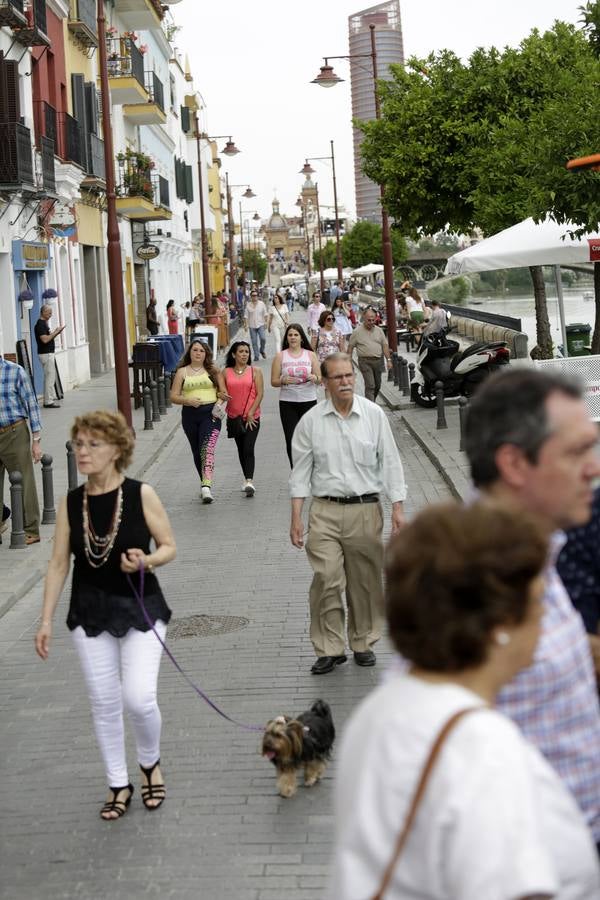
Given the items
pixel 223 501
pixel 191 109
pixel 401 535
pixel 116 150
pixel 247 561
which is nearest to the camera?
pixel 401 535

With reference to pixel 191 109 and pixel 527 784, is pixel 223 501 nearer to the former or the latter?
pixel 527 784

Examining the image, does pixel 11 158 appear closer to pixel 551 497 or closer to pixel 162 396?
pixel 162 396

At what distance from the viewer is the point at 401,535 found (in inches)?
100

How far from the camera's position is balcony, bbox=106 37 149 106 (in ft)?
125

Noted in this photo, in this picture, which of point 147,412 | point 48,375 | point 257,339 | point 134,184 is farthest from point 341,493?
point 257,339

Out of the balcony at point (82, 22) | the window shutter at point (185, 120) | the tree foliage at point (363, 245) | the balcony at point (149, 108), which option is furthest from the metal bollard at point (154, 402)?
the tree foliage at point (363, 245)

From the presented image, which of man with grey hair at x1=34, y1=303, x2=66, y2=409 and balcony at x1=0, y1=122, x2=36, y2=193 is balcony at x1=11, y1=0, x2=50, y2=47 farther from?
man with grey hair at x1=34, y1=303, x2=66, y2=409

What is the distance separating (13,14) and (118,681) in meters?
20.4

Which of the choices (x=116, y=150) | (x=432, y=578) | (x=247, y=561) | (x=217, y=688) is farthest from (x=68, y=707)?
(x=116, y=150)

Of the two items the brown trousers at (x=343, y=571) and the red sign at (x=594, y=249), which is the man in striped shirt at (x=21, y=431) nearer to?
the brown trousers at (x=343, y=571)

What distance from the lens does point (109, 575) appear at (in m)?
5.98

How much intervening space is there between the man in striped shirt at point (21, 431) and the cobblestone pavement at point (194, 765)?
1567 millimetres

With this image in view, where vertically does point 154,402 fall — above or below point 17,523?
above

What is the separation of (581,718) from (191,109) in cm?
7889
